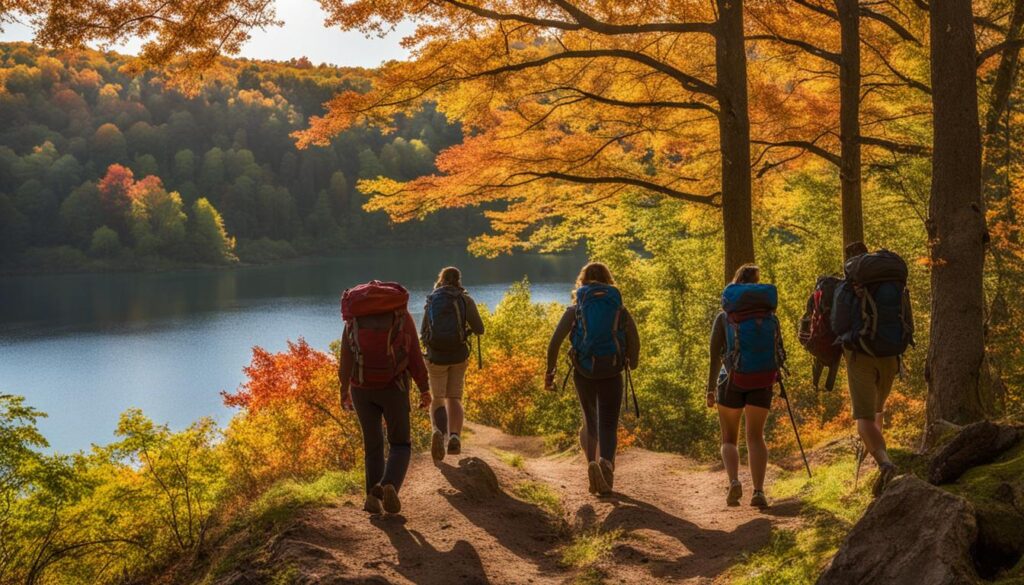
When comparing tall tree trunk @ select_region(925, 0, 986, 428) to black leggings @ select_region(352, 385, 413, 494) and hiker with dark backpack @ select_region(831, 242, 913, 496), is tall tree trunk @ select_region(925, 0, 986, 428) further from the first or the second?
black leggings @ select_region(352, 385, 413, 494)

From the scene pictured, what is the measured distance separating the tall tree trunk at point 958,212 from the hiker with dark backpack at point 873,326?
443 mm

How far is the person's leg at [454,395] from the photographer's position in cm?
618

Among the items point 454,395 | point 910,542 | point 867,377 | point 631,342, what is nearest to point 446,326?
point 454,395

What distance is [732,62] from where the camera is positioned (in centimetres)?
714

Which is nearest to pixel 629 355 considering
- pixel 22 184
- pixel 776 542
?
pixel 776 542

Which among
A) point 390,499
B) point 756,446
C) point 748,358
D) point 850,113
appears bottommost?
point 390,499

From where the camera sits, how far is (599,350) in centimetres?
512

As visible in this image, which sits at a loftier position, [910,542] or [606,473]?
[910,542]

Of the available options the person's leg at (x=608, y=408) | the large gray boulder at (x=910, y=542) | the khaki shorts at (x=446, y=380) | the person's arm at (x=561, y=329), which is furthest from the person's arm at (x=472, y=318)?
the large gray boulder at (x=910, y=542)

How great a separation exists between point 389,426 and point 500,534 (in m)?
0.98

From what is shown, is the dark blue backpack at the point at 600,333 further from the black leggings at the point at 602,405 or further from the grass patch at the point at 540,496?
the grass patch at the point at 540,496

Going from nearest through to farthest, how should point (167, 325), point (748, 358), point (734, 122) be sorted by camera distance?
point (748, 358) < point (734, 122) < point (167, 325)

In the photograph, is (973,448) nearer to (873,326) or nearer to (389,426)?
(873,326)

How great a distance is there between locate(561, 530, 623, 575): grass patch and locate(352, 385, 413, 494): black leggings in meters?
1.09
